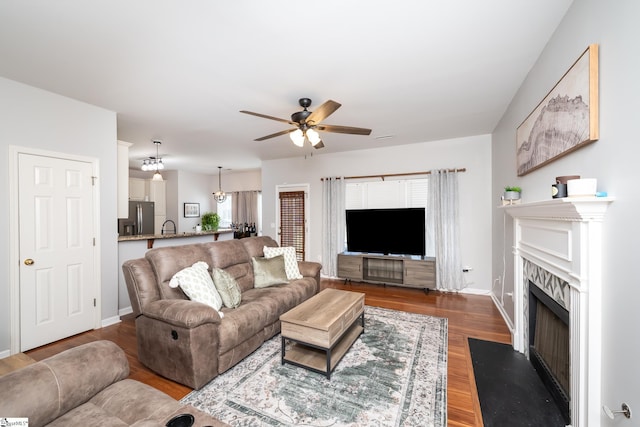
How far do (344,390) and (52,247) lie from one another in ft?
11.4

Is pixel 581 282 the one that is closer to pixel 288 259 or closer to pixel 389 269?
pixel 288 259

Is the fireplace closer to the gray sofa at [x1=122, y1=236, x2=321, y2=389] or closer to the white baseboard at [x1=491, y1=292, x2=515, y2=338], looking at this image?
the white baseboard at [x1=491, y1=292, x2=515, y2=338]

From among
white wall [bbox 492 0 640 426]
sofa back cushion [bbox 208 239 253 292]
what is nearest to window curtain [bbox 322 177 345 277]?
sofa back cushion [bbox 208 239 253 292]

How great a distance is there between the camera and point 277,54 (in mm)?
2203

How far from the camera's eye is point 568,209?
1512 mm

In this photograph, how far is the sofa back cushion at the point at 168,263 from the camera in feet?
8.16

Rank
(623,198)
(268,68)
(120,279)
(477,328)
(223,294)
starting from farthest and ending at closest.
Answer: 1. (120,279)
2. (477,328)
3. (223,294)
4. (268,68)
5. (623,198)

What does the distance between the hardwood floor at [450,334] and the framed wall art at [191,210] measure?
4.92m

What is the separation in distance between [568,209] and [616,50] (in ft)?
2.65

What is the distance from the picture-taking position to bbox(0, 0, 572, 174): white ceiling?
68.4 inches

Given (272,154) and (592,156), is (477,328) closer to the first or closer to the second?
(592,156)

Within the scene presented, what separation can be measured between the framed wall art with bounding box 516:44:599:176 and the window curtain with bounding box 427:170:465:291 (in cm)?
217

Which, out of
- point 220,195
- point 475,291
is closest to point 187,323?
point 475,291

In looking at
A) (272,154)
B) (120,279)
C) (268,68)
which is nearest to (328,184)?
(272,154)
